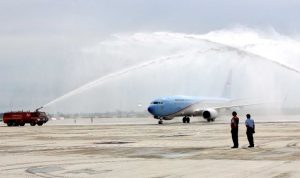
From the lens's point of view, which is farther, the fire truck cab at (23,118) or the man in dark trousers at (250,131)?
the fire truck cab at (23,118)

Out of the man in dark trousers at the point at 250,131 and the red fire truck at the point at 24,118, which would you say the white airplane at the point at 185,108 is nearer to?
the red fire truck at the point at 24,118

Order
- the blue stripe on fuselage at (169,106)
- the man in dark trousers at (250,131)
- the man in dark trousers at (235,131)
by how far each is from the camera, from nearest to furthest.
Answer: the man in dark trousers at (235,131), the man in dark trousers at (250,131), the blue stripe on fuselage at (169,106)

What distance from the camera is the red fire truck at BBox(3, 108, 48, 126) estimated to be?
7794cm

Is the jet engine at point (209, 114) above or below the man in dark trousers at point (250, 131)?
above

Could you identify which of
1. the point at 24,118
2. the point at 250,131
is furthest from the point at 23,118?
the point at 250,131

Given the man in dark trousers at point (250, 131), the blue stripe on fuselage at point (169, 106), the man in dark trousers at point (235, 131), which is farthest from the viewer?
the blue stripe on fuselage at point (169, 106)

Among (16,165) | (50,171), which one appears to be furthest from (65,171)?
(16,165)

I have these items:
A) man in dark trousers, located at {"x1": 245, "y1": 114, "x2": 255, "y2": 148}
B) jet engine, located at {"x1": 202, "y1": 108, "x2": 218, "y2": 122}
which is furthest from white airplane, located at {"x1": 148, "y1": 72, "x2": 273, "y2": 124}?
man in dark trousers, located at {"x1": 245, "y1": 114, "x2": 255, "y2": 148}

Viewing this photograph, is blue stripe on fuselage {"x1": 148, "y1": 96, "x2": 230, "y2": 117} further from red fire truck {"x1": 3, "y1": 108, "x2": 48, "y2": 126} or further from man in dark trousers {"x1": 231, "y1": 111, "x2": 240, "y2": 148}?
man in dark trousers {"x1": 231, "y1": 111, "x2": 240, "y2": 148}

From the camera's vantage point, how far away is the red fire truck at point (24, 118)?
7794 cm

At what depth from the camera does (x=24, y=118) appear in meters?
77.9

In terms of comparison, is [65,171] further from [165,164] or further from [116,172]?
[165,164]

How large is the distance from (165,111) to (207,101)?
42.4ft

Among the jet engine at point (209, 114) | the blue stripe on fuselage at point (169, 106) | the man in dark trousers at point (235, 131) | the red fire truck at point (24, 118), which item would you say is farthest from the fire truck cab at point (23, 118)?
the man in dark trousers at point (235, 131)
